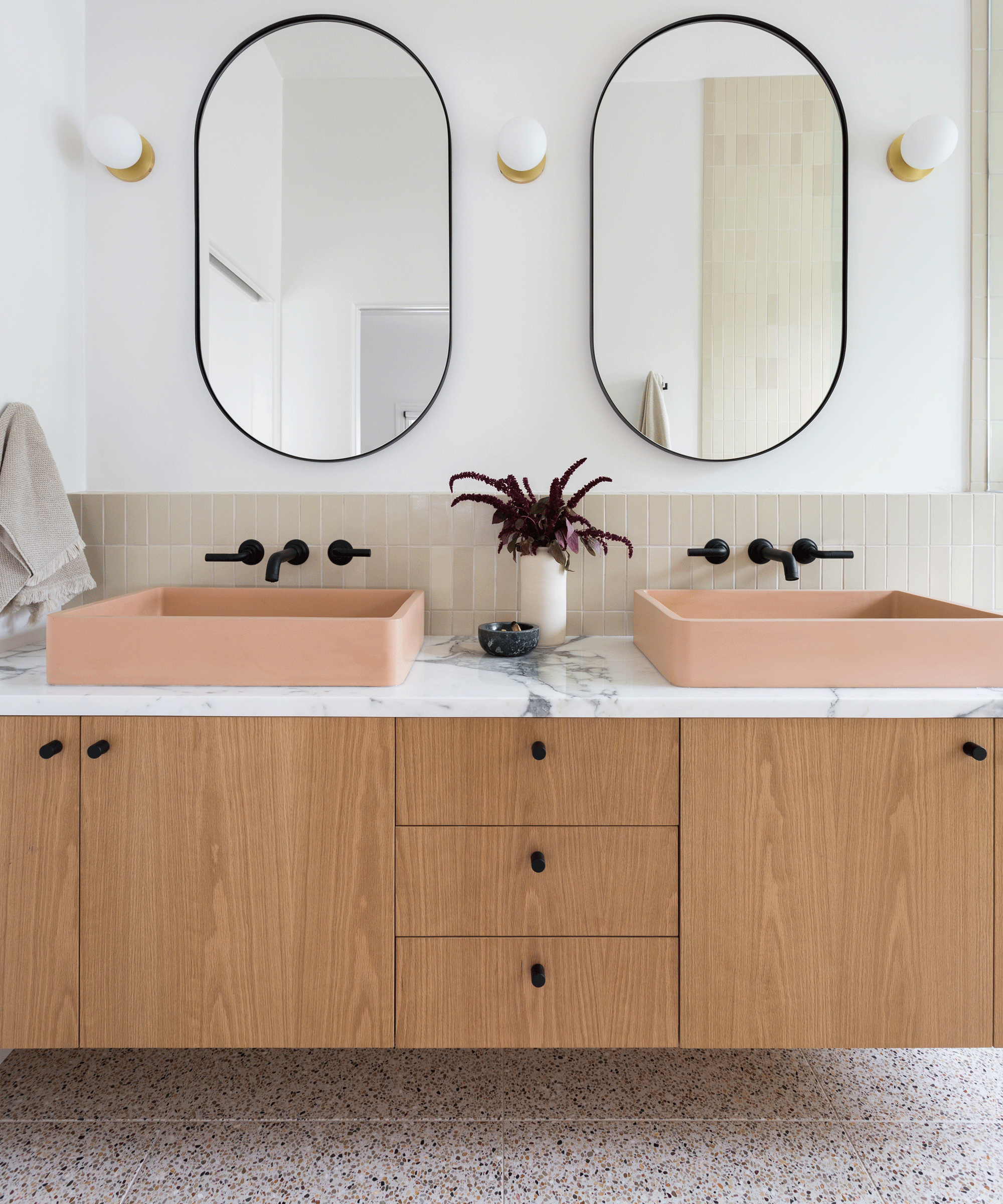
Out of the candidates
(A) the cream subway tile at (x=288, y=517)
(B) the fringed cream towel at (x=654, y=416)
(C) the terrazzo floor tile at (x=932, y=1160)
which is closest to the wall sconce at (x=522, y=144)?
(B) the fringed cream towel at (x=654, y=416)

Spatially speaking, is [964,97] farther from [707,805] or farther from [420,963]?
[420,963]

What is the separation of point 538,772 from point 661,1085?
0.77 metres

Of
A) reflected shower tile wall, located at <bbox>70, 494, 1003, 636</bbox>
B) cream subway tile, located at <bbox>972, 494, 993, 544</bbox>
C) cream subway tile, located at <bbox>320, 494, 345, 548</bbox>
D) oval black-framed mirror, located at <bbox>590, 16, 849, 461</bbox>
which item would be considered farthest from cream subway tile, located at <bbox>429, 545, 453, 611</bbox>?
cream subway tile, located at <bbox>972, 494, 993, 544</bbox>

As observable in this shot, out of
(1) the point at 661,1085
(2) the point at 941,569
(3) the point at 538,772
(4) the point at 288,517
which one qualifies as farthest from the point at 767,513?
(1) the point at 661,1085

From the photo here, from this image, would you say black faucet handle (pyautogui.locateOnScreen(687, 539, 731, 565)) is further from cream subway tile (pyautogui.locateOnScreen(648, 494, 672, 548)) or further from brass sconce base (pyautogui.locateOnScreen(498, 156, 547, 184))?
brass sconce base (pyautogui.locateOnScreen(498, 156, 547, 184))

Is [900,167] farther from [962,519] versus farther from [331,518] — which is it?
[331,518]

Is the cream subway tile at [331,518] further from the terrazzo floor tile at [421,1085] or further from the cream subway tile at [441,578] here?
the terrazzo floor tile at [421,1085]

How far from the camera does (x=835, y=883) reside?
1128mm

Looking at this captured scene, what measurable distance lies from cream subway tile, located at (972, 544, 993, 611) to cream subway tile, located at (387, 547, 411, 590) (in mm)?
1323

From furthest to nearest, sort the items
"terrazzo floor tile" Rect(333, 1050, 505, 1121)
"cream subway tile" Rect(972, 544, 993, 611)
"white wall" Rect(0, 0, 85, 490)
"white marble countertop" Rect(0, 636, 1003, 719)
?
"cream subway tile" Rect(972, 544, 993, 611)
"white wall" Rect(0, 0, 85, 490)
"terrazzo floor tile" Rect(333, 1050, 505, 1121)
"white marble countertop" Rect(0, 636, 1003, 719)

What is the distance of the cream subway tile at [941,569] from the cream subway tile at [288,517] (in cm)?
149

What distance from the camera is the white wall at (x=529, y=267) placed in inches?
63.7

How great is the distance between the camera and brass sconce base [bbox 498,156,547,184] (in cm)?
160

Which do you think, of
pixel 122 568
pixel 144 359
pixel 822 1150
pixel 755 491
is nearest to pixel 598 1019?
pixel 822 1150
